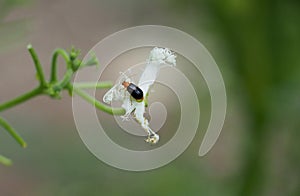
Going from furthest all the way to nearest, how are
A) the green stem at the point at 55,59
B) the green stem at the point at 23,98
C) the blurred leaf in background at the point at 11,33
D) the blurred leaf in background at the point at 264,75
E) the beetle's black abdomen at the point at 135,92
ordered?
the blurred leaf in background at the point at 264,75 < the blurred leaf in background at the point at 11,33 < the green stem at the point at 23,98 < the green stem at the point at 55,59 < the beetle's black abdomen at the point at 135,92

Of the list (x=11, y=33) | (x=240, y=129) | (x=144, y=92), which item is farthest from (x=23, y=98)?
(x=240, y=129)

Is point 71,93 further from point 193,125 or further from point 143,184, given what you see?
point 143,184

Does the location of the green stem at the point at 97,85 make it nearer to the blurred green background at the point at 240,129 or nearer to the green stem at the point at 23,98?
the green stem at the point at 23,98

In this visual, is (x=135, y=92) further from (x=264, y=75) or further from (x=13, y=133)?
(x=264, y=75)

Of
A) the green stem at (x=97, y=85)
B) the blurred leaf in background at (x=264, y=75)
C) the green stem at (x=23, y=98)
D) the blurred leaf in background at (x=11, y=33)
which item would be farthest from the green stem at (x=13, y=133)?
the blurred leaf in background at (x=264, y=75)

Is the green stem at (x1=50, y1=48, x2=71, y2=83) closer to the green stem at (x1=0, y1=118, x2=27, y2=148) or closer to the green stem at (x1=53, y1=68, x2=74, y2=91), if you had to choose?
the green stem at (x1=53, y1=68, x2=74, y2=91)

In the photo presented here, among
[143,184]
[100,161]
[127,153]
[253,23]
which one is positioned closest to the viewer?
[253,23]

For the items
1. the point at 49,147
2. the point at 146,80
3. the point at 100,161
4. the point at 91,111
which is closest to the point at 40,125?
the point at 49,147
